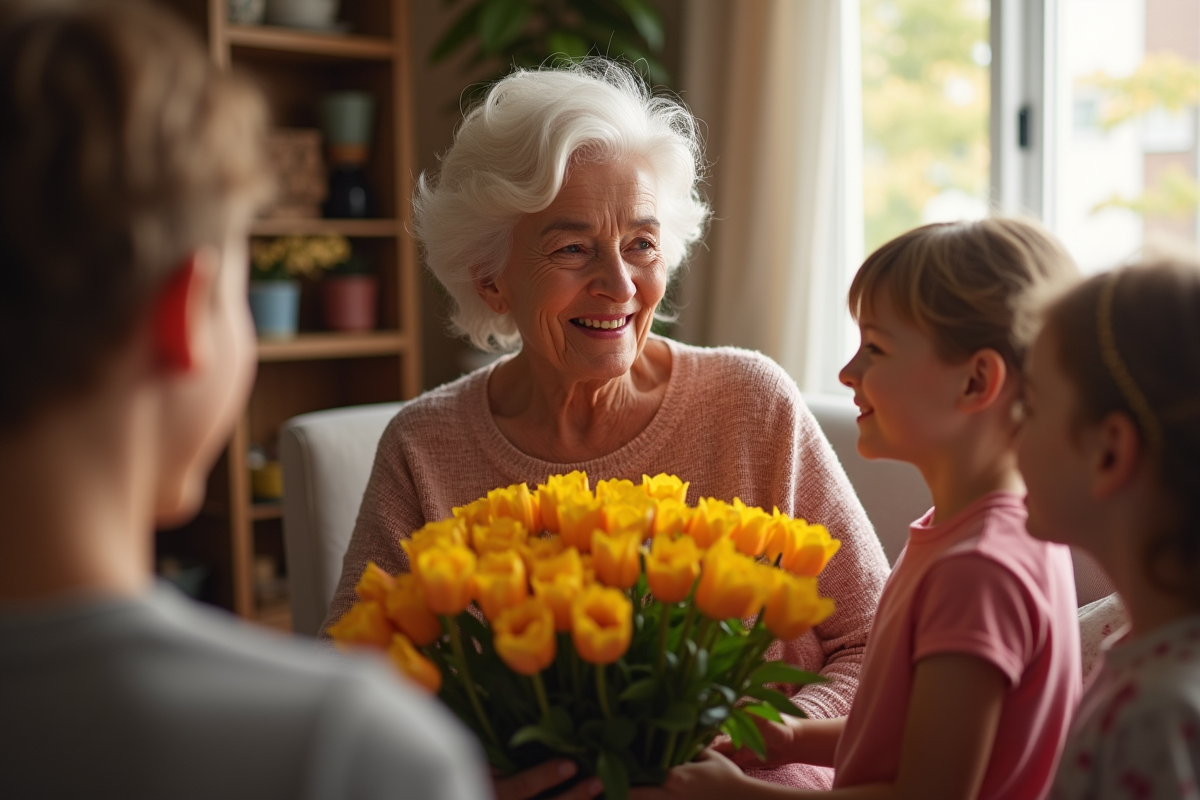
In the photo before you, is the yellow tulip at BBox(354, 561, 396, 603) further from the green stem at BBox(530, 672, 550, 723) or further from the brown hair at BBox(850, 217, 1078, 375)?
the brown hair at BBox(850, 217, 1078, 375)

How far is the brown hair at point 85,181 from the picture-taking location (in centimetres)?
59

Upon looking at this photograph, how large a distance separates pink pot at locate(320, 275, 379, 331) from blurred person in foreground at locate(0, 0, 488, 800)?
314 centimetres

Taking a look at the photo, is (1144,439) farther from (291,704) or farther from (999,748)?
(291,704)

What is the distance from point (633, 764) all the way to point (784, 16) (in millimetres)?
2813

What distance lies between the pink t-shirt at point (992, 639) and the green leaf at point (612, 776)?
0.80 ft

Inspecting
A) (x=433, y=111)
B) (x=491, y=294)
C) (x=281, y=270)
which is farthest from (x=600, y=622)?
(x=433, y=111)

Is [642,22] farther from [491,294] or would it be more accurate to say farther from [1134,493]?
[1134,493]

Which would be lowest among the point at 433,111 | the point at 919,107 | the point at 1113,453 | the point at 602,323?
the point at 1113,453

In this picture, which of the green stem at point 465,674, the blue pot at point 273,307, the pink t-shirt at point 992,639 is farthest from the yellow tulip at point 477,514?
the blue pot at point 273,307

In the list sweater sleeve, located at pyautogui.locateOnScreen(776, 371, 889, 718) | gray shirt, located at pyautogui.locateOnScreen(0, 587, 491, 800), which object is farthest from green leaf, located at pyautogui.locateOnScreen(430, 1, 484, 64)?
gray shirt, located at pyautogui.locateOnScreen(0, 587, 491, 800)

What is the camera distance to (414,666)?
885 millimetres

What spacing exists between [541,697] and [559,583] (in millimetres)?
117

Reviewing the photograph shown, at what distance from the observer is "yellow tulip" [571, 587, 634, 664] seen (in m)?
0.84

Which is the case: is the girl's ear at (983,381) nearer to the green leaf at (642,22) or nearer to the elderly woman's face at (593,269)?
the elderly woman's face at (593,269)
